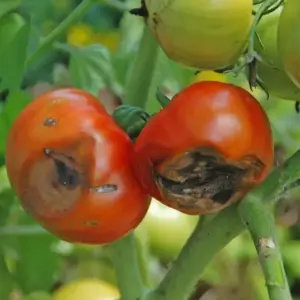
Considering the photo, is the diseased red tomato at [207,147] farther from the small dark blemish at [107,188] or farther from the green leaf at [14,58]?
the green leaf at [14,58]

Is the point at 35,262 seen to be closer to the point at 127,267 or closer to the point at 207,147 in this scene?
the point at 127,267

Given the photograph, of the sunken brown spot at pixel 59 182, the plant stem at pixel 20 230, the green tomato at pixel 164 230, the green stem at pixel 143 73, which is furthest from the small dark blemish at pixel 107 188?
the green tomato at pixel 164 230

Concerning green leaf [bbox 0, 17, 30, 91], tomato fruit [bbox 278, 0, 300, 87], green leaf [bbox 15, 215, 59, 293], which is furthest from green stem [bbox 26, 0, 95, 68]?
tomato fruit [bbox 278, 0, 300, 87]

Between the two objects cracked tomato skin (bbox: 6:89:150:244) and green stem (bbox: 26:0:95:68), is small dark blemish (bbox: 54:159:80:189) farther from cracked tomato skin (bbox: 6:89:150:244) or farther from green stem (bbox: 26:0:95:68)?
green stem (bbox: 26:0:95:68)

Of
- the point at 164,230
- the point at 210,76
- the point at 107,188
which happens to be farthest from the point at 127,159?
the point at 164,230

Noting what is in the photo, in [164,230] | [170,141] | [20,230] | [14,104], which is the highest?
[170,141]

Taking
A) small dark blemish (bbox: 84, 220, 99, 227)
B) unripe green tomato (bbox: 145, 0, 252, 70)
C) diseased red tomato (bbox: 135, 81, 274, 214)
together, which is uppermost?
unripe green tomato (bbox: 145, 0, 252, 70)

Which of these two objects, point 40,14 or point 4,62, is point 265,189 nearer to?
point 4,62
